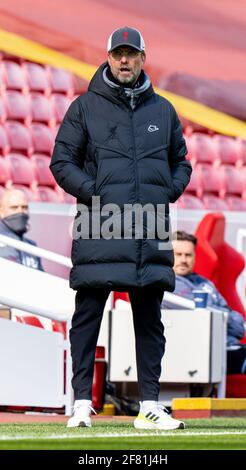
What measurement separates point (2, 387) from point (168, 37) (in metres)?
5.27

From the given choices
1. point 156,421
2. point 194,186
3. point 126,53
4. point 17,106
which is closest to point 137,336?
point 156,421

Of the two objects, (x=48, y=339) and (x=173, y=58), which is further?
(x=173, y=58)

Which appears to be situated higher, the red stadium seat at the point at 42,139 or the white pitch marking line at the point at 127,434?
the red stadium seat at the point at 42,139

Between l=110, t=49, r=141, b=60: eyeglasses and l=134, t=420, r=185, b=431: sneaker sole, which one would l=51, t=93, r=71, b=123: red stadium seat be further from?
l=134, t=420, r=185, b=431: sneaker sole

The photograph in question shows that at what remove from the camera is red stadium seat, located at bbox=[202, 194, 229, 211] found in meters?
11.5

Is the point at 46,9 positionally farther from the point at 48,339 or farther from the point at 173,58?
the point at 48,339

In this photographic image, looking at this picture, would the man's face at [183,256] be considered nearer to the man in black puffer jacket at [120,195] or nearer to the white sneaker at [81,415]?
the man in black puffer jacket at [120,195]

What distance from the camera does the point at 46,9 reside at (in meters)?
11.5

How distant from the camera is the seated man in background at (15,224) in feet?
28.1

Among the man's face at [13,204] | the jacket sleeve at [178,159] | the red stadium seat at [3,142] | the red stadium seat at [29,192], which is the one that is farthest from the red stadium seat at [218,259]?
the jacket sleeve at [178,159]

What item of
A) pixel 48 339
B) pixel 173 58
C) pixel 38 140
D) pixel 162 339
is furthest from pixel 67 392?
pixel 173 58

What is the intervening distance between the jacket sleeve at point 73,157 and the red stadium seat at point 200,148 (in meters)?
6.09

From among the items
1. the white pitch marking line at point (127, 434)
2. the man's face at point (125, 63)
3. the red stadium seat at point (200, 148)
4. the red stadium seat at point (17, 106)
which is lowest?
the white pitch marking line at point (127, 434)

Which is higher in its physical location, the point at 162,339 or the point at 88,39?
the point at 88,39
